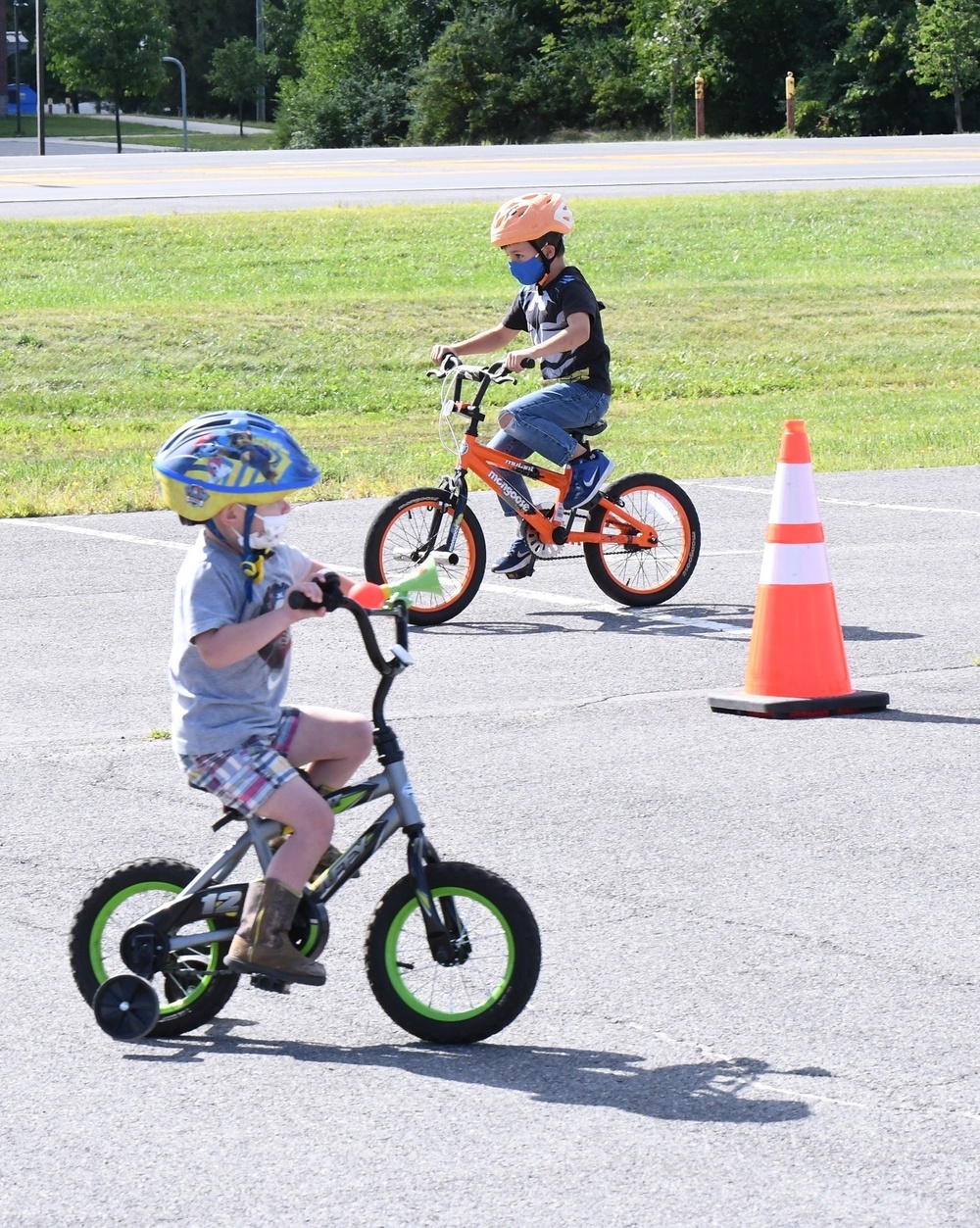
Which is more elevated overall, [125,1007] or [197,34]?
[197,34]

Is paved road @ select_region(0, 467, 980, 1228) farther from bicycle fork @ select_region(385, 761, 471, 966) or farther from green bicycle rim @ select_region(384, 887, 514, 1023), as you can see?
bicycle fork @ select_region(385, 761, 471, 966)

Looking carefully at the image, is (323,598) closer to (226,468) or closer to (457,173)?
(226,468)

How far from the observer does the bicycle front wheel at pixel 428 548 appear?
922 cm

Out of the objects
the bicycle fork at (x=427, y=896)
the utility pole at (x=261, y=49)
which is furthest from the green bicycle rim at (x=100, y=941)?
the utility pole at (x=261, y=49)

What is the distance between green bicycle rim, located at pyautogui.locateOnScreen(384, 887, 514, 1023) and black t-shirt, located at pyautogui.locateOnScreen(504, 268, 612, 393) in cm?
508

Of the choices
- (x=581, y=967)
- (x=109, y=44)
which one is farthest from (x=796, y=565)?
(x=109, y=44)

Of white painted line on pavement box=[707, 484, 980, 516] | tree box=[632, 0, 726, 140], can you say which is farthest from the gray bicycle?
tree box=[632, 0, 726, 140]

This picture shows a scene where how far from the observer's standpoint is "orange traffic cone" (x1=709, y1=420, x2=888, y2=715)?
736 cm

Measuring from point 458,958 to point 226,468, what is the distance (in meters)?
1.20

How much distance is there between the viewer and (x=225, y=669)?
14.0 ft

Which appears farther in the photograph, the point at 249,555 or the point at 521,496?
the point at 521,496

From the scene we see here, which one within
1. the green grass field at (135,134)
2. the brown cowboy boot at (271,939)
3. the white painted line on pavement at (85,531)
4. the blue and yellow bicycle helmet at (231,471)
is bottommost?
the white painted line on pavement at (85,531)

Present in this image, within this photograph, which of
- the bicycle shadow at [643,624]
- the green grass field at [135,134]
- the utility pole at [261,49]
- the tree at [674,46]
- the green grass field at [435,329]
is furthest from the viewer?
the utility pole at [261,49]

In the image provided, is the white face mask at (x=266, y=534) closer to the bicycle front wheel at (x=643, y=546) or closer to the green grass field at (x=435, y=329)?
the bicycle front wheel at (x=643, y=546)
